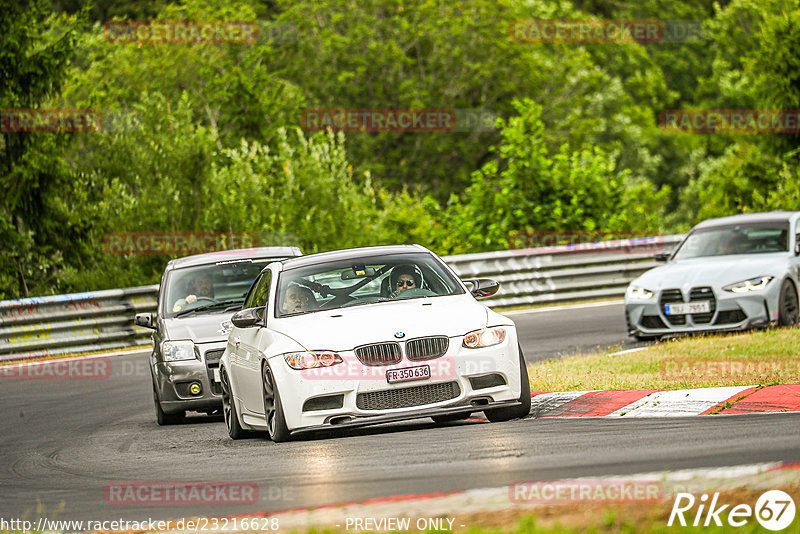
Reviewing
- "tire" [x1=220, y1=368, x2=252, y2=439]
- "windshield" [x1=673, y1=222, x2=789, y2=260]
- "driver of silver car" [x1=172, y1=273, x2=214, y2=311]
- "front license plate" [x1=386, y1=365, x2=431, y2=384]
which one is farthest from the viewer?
"windshield" [x1=673, y1=222, x2=789, y2=260]

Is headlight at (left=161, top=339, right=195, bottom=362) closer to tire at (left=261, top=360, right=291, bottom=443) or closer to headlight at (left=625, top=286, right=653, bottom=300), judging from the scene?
tire at (left=261, top=360, right=291, bottom=443)

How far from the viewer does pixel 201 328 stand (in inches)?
516

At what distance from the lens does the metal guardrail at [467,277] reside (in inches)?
816

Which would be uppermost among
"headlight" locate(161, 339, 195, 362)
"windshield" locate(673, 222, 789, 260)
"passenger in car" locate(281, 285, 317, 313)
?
"passenger in car" locate(281, 285, 317, 313)

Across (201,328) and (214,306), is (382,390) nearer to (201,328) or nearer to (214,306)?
(201,328)

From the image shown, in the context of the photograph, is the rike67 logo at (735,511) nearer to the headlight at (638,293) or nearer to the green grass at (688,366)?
the green grass at (688,366)

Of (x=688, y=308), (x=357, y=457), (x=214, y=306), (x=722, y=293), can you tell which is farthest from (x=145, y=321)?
(x=722, y=293)

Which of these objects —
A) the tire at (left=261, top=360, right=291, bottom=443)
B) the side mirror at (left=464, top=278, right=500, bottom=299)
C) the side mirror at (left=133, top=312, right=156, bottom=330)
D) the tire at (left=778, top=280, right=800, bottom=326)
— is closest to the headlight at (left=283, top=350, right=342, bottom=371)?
the tire at (left=261, top=360, right=291, bottom=443)

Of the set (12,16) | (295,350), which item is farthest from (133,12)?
(295,350)

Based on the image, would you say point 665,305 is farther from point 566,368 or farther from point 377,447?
point 377,447

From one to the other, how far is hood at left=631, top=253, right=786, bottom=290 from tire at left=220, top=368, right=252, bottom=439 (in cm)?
672

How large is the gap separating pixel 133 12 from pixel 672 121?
29165mm

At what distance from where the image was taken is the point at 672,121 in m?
72.6

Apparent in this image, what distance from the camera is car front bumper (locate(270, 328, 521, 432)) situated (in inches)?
379
